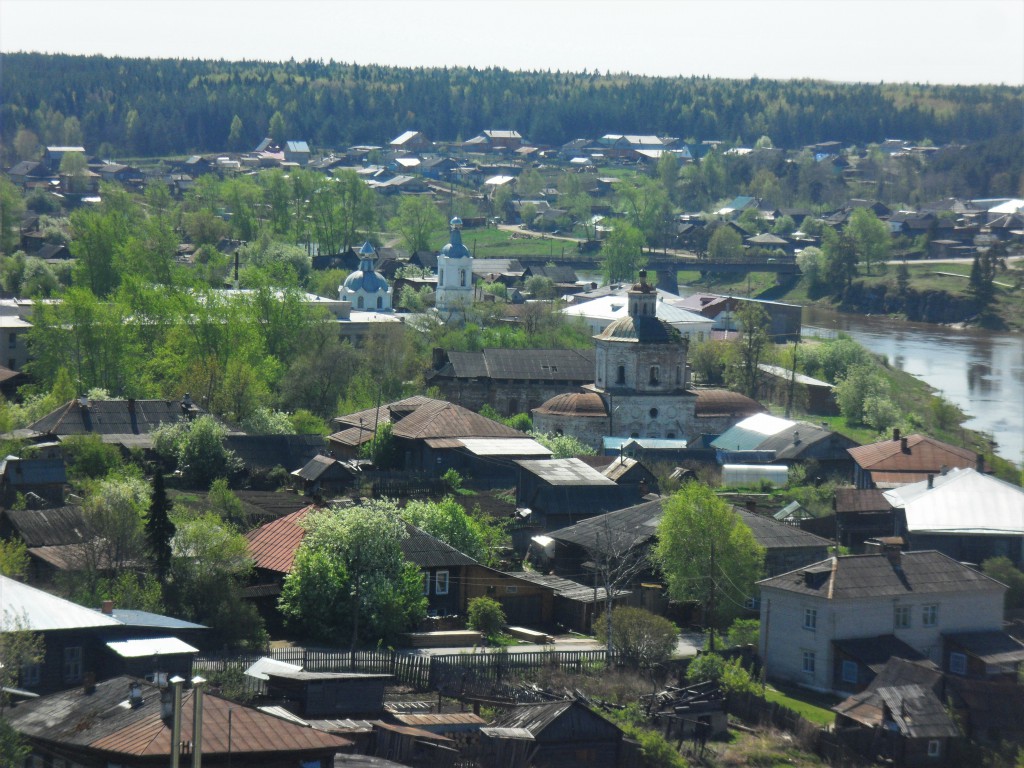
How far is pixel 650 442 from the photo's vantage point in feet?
138

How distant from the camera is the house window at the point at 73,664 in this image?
20.2 metres

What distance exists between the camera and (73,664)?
803 inches

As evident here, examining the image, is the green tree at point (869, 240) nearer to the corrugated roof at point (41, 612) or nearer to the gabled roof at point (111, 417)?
the gabled roof at point (111, 417)

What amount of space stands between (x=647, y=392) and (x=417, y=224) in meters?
43.8

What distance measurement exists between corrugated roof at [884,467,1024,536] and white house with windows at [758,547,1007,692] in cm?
423

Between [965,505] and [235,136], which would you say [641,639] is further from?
[235,136]

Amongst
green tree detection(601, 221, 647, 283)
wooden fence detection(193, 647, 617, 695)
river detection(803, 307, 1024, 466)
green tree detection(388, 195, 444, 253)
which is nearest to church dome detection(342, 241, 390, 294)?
river detection(803, 307, 1024, 466)

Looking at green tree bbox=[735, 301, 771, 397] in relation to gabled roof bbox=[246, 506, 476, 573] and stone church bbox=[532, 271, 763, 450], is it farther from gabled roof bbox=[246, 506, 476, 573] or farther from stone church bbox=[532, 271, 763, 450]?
gabled roof bbox=[246, 506, 476, 573]

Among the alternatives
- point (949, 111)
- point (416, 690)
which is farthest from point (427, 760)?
point (949, 111)

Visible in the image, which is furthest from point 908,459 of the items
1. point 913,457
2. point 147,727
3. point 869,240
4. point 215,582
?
point 869,240

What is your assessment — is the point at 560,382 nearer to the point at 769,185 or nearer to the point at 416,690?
the point at 416,690

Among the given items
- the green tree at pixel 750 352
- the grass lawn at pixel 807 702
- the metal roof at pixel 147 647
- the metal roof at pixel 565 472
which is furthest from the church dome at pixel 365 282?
the metal roof at pixel 147 647

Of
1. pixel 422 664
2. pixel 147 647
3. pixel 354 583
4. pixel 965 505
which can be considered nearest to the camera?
pixel 147 647

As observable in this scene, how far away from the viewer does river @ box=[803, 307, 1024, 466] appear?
51938 millimetres
